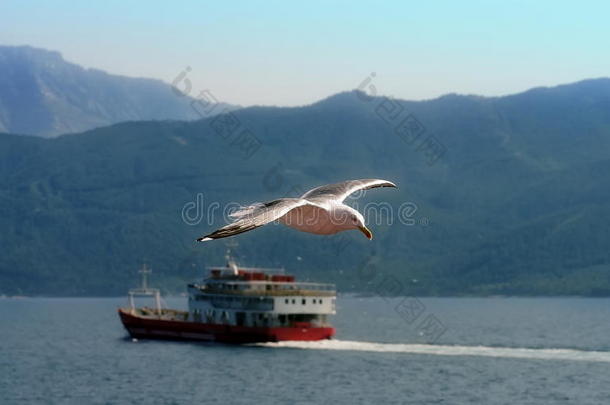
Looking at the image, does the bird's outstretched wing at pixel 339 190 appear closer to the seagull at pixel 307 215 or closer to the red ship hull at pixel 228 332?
the seagull at pixel 307 215

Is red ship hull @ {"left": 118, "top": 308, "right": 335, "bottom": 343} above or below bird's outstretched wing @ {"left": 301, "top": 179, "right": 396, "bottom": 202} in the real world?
below

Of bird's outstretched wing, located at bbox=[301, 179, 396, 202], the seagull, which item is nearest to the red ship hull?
bird's outstretched wing, located at bbox=[301, 179, 396, 202]

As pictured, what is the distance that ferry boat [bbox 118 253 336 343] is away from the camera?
4013 inches

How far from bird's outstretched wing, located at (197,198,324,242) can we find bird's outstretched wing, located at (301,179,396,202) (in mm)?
1563

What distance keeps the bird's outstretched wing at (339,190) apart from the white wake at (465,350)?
8449 cm

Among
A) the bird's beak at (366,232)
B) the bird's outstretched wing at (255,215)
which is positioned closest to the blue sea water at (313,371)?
the bird's beak at (366,232)

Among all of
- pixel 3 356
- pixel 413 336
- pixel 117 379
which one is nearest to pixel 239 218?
pixel 117 379

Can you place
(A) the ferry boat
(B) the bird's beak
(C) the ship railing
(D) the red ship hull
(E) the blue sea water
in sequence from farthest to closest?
(D) the red ship hull → (A) the ferry boat → (C) the ship railing → (E) the blue sea water → (B) the bird's beak

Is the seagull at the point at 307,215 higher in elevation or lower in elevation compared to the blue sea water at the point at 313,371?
higher

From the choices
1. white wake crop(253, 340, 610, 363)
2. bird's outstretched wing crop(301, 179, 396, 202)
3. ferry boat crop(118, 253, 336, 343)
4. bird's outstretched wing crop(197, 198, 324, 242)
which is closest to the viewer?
bird's outstretched wing crop(197, 198, 324, 242)

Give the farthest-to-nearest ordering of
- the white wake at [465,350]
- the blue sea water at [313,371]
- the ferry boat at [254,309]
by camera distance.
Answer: the white wake at [465,350] < the ferry boat at [254,309] < the blue sea water at [313,371]

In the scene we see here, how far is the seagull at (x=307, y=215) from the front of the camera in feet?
49.1

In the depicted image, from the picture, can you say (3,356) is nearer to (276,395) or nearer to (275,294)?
(275,294)

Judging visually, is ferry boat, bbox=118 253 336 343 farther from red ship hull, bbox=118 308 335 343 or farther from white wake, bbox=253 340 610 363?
white wake, bbox=253 340 610 363
